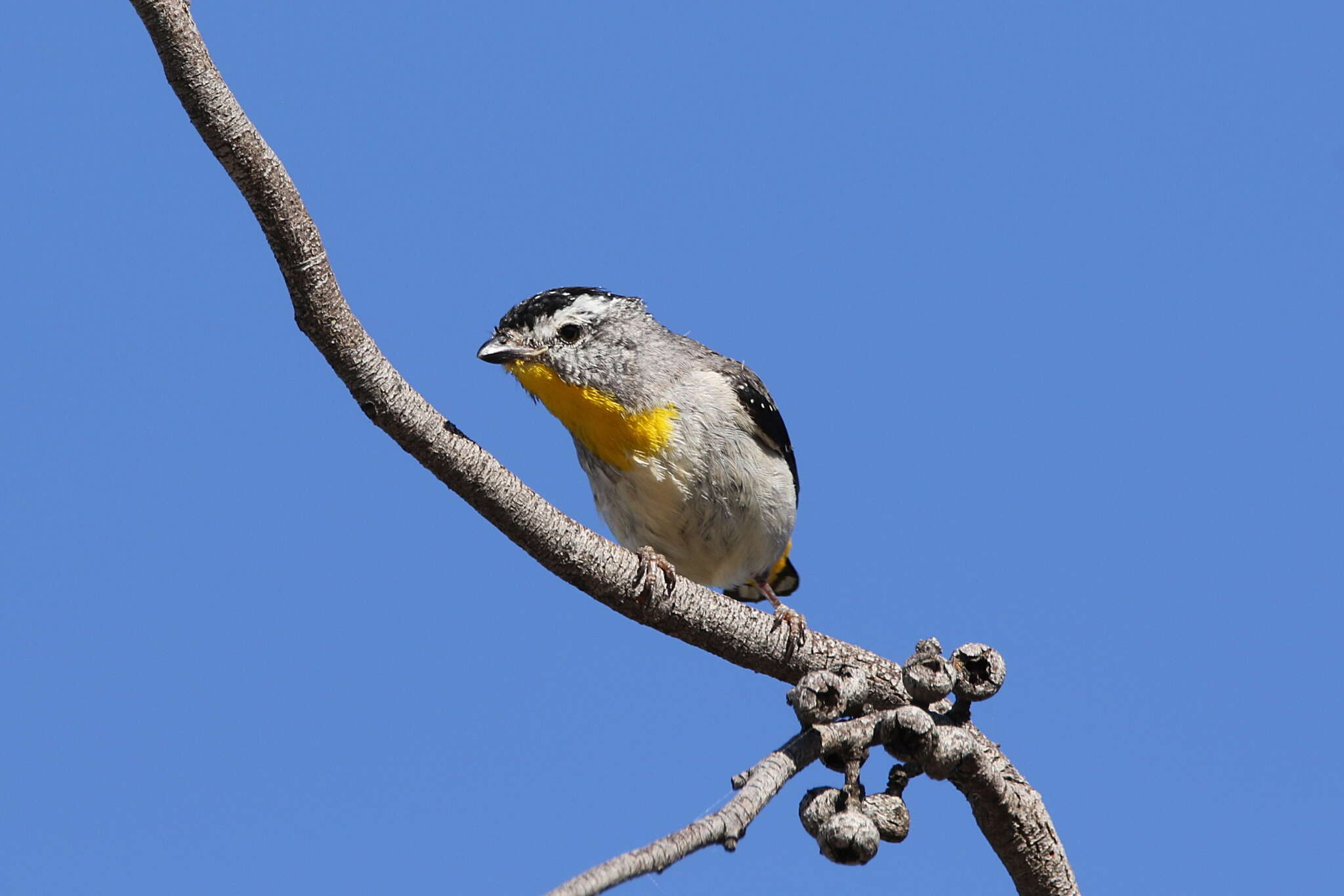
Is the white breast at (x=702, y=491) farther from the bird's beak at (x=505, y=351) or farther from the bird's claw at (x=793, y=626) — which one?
the bird's claw at (x=793, y=626)

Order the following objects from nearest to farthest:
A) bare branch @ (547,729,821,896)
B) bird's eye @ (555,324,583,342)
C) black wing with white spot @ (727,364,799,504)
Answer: bare branch @ (547,729,821,896), bird's eye @ (555,324,583,342), black wing with white spot @ (727,364,799,504)

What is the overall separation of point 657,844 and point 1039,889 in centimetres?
293

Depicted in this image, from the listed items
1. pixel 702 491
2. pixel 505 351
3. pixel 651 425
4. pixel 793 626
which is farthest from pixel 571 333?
pixel 793 626

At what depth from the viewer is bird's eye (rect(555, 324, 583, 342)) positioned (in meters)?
8.21

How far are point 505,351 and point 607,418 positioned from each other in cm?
78

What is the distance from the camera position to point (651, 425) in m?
8.06

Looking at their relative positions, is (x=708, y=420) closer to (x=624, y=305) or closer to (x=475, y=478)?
(x=624, y=305)

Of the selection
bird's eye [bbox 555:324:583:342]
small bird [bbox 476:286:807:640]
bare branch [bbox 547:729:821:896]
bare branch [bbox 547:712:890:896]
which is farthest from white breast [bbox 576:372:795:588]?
bare branch [bbox 547:729:821:896]

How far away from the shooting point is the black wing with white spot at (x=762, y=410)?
29.1 ft

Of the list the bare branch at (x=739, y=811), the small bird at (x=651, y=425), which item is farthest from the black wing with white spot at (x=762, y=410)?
the bare branch at (x=739, y=811)

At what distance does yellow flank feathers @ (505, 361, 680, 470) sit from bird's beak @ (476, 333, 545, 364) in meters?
0.07

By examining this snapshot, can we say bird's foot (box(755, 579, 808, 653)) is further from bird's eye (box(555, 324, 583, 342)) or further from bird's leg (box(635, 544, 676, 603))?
bird's eye (box(555, 324, 583, 342))

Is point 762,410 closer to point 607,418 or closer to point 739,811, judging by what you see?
point 607,418

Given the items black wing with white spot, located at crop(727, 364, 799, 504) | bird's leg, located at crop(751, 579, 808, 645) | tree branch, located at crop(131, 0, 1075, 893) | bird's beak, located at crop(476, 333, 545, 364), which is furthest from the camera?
black wing with white spot, located at crop(727, 364, 799, 504)
